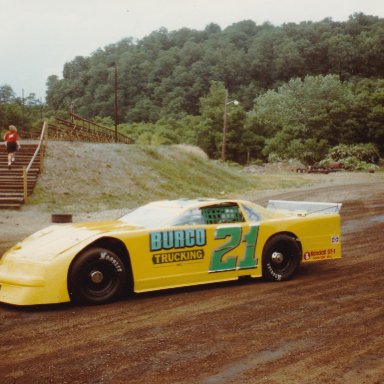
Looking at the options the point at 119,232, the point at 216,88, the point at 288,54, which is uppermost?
the point at 288,54

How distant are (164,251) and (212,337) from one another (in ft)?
6.59

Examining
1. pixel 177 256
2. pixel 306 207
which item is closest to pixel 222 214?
pixel 177 256

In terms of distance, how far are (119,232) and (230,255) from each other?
1727mm

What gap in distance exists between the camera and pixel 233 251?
8344 millimetres

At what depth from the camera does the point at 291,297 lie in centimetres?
775

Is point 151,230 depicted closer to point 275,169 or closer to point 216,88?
point 275,169

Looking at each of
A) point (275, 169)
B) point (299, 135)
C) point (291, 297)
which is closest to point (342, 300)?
point (291, 297)

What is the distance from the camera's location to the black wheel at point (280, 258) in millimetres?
8680

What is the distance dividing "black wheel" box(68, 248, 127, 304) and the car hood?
27cm

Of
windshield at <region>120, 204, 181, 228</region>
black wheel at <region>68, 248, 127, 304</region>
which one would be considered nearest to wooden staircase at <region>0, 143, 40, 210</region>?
windshield at <region>120, 204, 181, 228</region>

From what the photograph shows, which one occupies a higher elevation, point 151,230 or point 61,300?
point 151,230

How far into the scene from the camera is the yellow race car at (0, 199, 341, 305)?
23.2 ft

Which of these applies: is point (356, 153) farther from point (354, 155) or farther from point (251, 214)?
point (251, 214)

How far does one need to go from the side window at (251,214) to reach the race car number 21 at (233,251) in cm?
18
